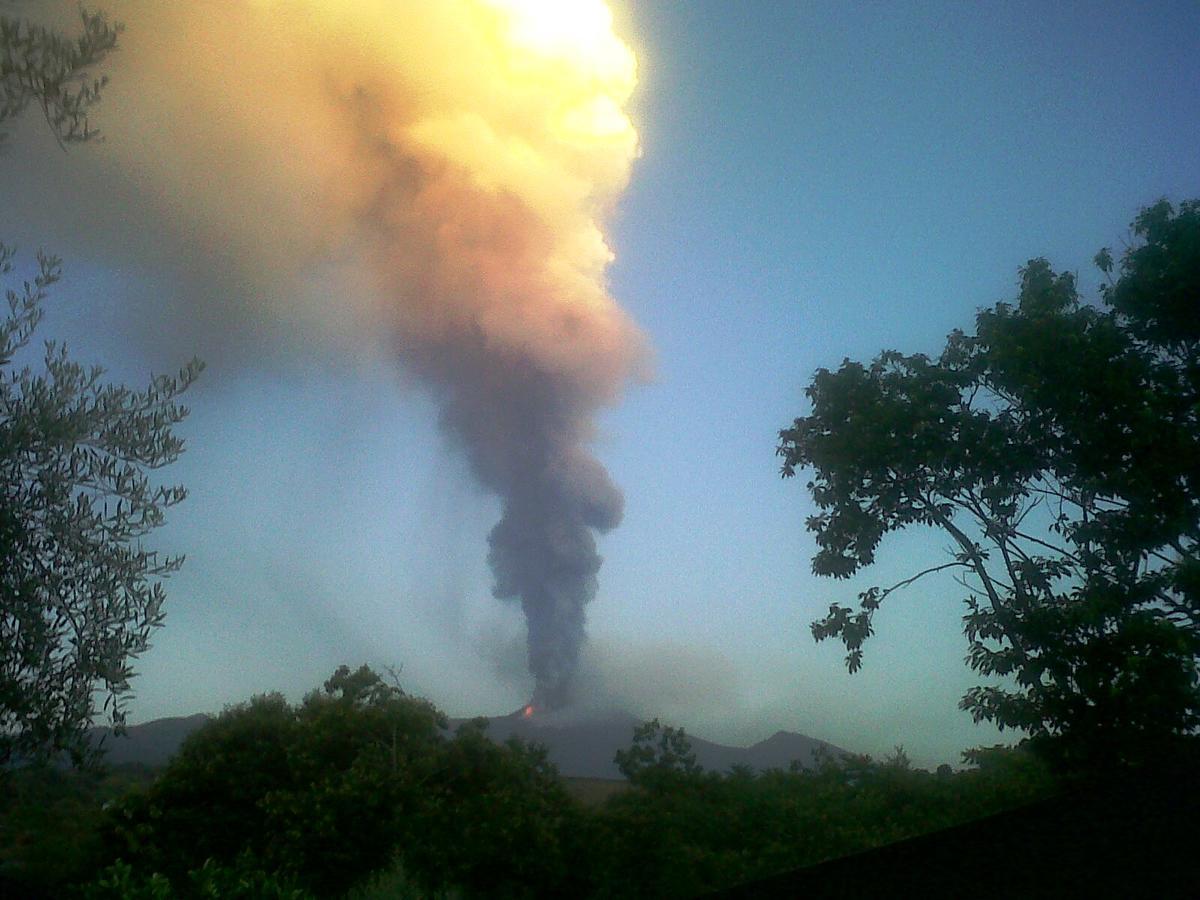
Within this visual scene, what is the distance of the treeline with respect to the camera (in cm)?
1741

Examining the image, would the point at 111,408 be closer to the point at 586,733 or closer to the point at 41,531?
the point at 41,531

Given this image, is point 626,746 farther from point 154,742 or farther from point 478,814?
point 154,742

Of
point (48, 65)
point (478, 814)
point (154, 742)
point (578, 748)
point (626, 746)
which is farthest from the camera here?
point (578, 748)

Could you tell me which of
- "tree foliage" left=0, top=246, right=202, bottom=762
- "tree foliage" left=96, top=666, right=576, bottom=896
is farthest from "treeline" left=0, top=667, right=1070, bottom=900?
"tree foliage" left=0, top=246, right=202, bottom=762

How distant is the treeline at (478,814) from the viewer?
17.4m

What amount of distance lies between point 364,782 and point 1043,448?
17.0m

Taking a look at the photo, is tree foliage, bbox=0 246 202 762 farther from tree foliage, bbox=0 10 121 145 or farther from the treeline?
the treeline

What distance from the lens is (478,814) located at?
1911 centimetres

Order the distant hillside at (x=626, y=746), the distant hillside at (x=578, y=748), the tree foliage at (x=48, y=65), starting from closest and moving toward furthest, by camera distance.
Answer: the tree foliage at (x=48, y=65), the distant hillside at (x=578, y=748), the distant hillside at (x=626, y=746)

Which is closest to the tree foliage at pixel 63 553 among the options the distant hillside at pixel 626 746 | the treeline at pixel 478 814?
the treeline at pixel 478 814

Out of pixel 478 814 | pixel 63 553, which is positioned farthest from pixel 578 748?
pixel 63 553

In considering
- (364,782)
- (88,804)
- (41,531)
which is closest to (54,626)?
(41,531)

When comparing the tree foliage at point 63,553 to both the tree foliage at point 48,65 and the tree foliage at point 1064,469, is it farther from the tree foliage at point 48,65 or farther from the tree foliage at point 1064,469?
the tree foliage at point 1064,469

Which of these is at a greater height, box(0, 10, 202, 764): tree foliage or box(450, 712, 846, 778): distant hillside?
box(0, 10, 202, 764): tree foliage
